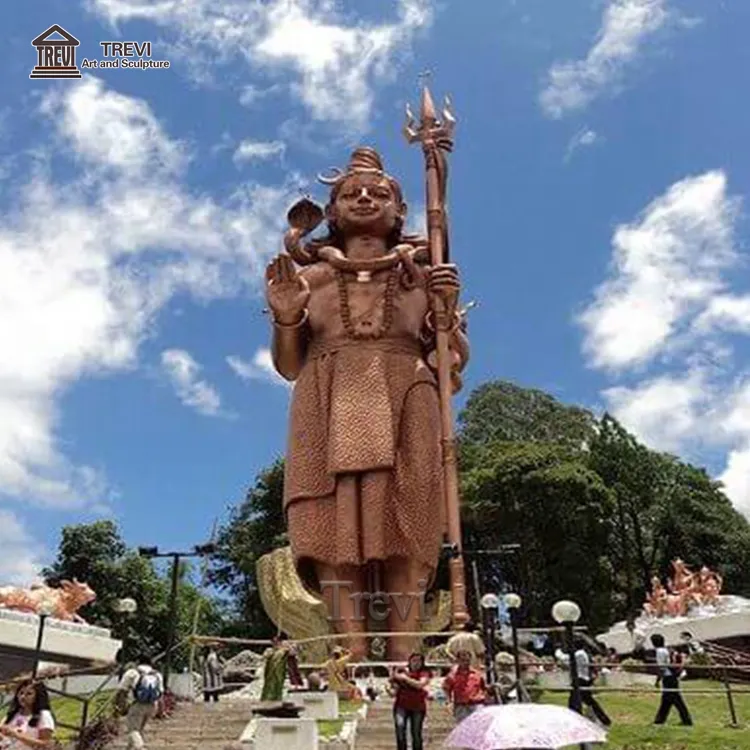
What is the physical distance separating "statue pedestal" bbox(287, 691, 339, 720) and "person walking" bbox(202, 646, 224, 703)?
462cm

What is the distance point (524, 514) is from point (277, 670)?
83.6 ft

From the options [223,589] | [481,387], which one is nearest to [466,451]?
[481,387]

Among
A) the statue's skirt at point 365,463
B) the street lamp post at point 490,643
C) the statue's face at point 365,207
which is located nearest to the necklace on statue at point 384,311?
the statue's skirt at point 365,463

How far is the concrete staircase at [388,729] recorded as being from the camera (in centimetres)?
1148

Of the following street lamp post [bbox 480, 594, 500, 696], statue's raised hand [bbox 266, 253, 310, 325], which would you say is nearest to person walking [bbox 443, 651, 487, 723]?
street lamp post [bbox 480, 594, 500, 696]

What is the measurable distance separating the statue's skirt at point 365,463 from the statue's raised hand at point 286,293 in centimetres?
90

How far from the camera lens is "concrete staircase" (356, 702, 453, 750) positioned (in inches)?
452

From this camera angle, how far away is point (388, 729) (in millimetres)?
12320

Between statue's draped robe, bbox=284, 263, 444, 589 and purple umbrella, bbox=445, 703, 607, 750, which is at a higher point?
statue's draped robe, bbox=284, 263, 444, 589

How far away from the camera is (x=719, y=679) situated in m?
19.5

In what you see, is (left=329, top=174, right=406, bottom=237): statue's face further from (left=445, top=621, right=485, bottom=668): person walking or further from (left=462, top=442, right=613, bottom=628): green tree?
(left=462, top=442, right=613, bottom=628): green tree

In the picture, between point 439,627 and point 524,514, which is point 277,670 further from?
point 524,514

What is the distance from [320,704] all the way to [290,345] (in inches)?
307

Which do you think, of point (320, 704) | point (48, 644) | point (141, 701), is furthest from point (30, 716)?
point (48, 644)
